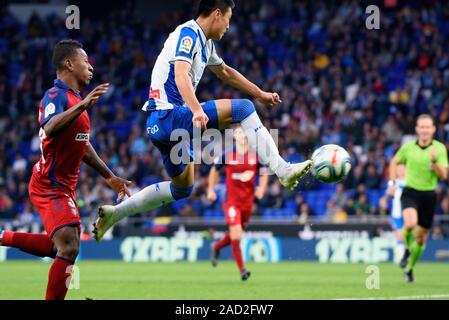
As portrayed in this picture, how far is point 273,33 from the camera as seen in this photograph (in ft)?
92.0

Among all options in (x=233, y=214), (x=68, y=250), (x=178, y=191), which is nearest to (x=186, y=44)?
(x=178, y=191)

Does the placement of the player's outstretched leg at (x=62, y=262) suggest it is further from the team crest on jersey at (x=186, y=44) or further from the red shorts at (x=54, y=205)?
the team crest on jersey at (x=186, y=44)

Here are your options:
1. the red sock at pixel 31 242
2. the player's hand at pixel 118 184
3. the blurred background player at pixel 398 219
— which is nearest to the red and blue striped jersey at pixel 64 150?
the red sock at pixel 31 242

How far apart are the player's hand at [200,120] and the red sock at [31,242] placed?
1.73m

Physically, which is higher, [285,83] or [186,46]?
[285,83]

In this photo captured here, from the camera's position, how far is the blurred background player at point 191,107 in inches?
321

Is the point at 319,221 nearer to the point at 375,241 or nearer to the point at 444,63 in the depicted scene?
the point at 375,241

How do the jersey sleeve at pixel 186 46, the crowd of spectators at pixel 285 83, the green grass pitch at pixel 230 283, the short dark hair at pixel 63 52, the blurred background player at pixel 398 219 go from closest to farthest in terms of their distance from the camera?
the short dark hair at pixel 63 52
the jersey sleeve at pixel 186 46
the green grass pitch at pixel 230 283
the blurred background player at pixel 398 219
the crowd of spectators at pixel 285 83

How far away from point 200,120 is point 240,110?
62 cm

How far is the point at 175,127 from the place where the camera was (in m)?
8.39

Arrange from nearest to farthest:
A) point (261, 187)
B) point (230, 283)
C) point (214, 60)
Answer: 1. point (214, 60)
2. point (230, 283)
3. point (261, 187)

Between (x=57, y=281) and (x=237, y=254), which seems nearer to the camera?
(x=57, y=281)

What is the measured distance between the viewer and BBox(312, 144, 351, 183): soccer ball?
27.4 feet

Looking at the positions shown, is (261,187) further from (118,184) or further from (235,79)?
(118,184)
